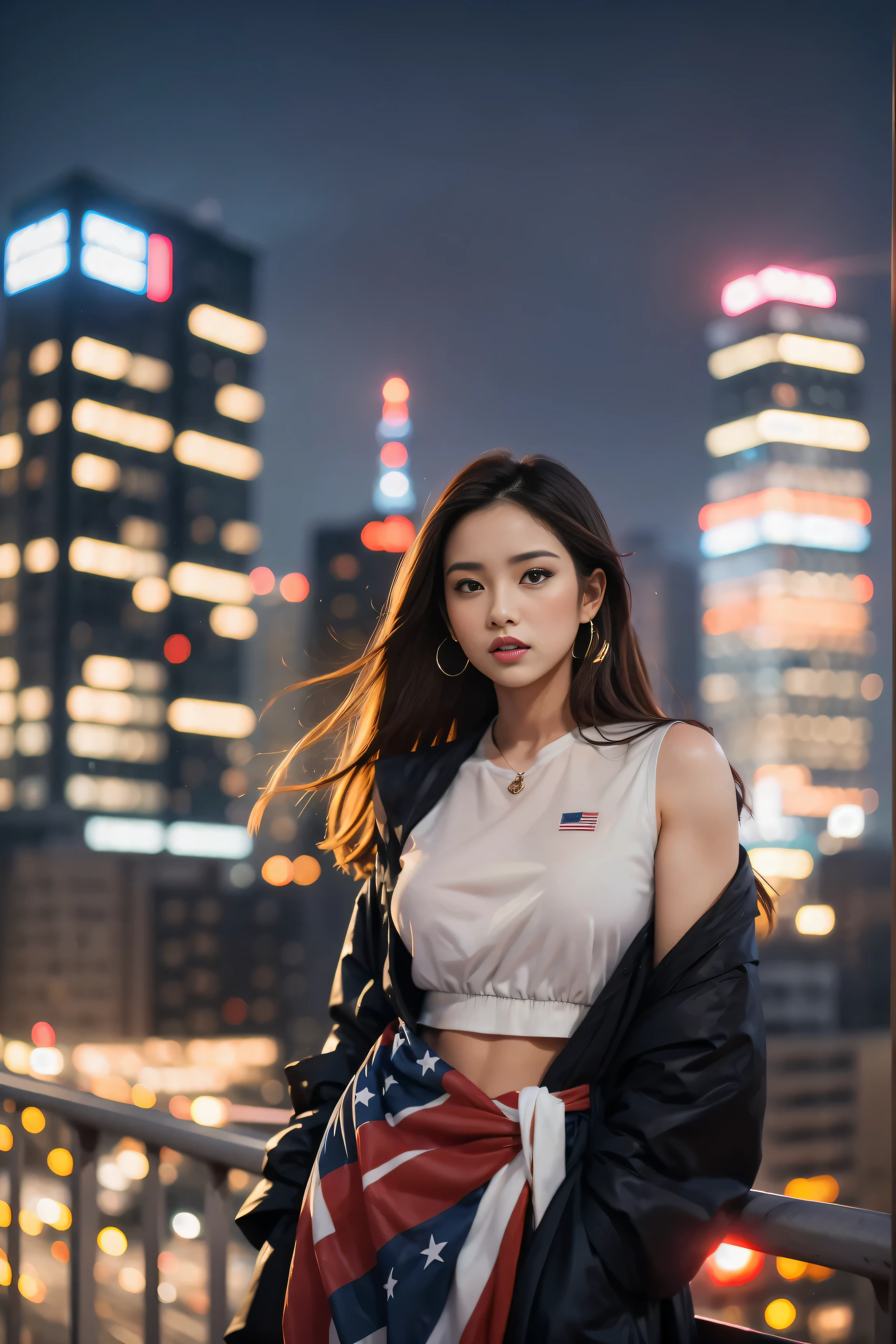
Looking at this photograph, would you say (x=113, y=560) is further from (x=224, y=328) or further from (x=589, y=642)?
(x=589, y=642)

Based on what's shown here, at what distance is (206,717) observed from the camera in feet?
125

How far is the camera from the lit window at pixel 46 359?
28.0 m

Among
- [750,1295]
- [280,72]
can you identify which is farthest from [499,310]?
[750,1295]

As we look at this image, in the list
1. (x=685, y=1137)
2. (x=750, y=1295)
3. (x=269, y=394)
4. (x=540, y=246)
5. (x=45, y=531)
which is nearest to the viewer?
(x=685, y=1137)

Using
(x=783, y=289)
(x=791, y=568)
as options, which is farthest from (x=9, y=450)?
(x=791, y=568)

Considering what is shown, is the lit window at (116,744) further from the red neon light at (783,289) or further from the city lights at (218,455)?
the red neon light at (783,289)

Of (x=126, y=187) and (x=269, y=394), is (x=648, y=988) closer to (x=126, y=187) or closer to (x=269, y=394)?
(x=126, y=187)

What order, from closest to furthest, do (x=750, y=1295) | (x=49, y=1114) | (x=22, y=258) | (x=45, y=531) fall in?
(x=49, y=1114) < (x=22, y=258) < (x=45, y=531) < (x=750, y=1295)

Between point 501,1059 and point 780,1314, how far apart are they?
52355 millimetres

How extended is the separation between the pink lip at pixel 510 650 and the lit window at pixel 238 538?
3862cm

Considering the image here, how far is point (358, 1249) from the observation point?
3.53ft

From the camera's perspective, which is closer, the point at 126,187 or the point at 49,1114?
the point at 49,1114

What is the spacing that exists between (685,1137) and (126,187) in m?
35.1

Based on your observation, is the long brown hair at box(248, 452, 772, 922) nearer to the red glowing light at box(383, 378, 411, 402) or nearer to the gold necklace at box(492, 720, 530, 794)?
the gold necklace at box(492, 720, 530, 794)
